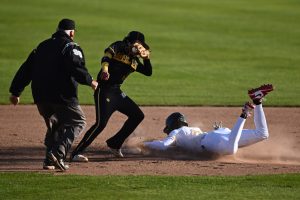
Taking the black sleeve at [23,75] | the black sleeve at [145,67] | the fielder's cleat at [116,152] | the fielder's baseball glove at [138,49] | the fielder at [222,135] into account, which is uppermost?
the fielder's baseball glove at [138,49]

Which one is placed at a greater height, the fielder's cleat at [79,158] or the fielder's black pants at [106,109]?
the fielder's black pants at [106,109]

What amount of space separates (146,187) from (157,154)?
8.86 ft

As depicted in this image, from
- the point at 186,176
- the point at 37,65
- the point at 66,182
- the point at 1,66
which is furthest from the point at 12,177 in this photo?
the point at 1,66

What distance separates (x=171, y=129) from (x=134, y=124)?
652 millimetres

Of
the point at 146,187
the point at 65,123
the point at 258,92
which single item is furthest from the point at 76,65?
the point at 258,92

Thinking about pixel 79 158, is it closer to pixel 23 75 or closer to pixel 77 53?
pixel 23 75

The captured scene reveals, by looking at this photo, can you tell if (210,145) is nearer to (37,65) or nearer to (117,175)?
(117,175)

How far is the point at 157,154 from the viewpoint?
492 inches

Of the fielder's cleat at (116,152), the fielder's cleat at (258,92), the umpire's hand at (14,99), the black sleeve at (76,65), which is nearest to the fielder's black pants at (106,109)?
the fielder's cleat at (116,152)

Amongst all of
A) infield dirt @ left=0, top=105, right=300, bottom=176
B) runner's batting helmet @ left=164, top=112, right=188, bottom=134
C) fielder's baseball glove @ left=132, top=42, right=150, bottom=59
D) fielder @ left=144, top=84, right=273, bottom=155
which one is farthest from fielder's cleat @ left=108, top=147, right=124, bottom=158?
fielder's baseball glove @ left=132, top=42, right=150, bottom=59

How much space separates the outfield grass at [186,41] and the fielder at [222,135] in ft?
15.9

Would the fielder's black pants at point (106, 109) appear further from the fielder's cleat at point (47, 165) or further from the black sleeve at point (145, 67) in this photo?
the fielder's cleat at point (47, 165)

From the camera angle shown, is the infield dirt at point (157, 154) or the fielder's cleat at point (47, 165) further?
the infield dirt at point (157, 154)

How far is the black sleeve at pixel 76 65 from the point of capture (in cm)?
1066
